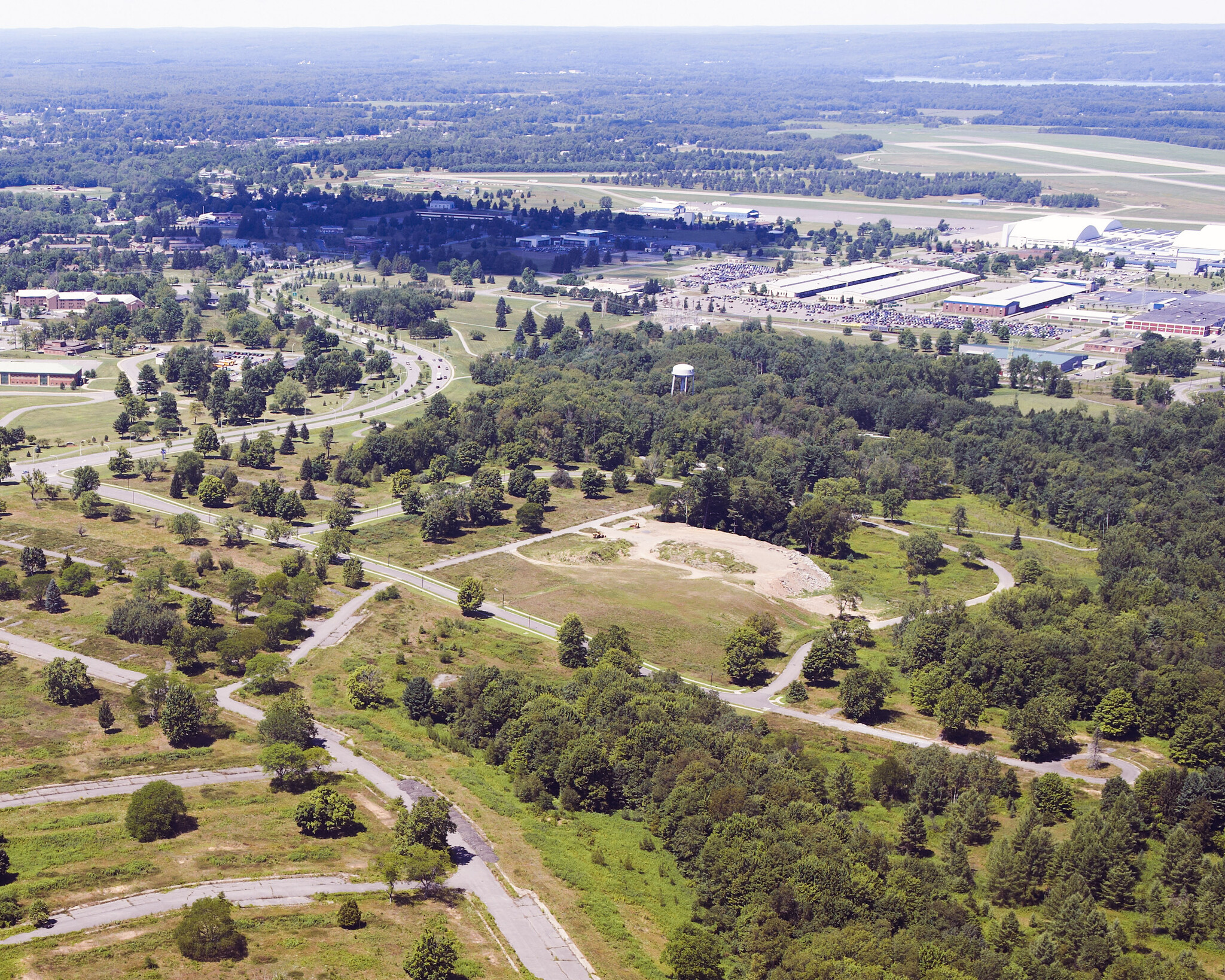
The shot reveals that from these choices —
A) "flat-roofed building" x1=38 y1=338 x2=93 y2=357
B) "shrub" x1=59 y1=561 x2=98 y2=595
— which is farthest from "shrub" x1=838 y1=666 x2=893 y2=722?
"flat-roofed building" x1=38 y1=338 x2=93 y2=357

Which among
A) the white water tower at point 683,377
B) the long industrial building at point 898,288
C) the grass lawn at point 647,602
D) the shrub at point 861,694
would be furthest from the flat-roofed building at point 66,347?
the shrub at point 861,694

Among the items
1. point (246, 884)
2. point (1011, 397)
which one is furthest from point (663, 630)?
point (1011, 397)

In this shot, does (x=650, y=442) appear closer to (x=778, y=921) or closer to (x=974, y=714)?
(x=974, y=714)

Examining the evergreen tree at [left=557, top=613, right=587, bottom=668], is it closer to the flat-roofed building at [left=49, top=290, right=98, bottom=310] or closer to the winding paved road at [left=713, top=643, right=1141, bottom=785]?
the winding paved road at [left=713, top=643, right=1141, bottom=785]

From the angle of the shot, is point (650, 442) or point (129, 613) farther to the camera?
point (650, 442)

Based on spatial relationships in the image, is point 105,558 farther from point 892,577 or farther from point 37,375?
point 37,375

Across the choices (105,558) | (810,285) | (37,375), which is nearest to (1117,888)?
(105,558)
